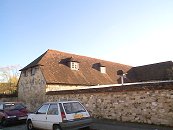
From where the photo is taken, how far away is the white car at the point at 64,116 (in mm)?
10227

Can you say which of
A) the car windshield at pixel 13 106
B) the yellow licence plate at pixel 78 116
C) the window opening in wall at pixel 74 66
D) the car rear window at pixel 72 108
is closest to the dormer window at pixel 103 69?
the window opening in wall at pixel 74 66

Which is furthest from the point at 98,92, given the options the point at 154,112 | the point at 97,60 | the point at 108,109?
the point at 97,60

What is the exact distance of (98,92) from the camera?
1605cm

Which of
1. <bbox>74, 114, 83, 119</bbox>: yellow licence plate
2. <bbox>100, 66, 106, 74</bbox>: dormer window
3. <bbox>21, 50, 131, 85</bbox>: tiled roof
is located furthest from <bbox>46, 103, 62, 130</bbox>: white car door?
<bbox>100, 66, 106, 74</bbox>: dormer window

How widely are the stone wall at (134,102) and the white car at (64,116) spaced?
3825mm

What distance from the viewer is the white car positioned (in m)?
10.2

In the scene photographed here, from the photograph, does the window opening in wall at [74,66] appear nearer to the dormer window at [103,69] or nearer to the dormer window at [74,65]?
the dormer window at [74,65]

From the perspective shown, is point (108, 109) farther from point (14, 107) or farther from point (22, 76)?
point (22, 76)

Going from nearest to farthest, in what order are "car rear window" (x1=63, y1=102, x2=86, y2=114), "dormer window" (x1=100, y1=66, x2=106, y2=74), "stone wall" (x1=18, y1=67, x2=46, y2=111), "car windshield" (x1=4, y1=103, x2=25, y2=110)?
"car rear window" (x1=63, y1=102, x2=86, y2=114)
"car windshield" (x1=4, y1=103, x2=25, y2=110)
"stone wall" (x1=18, y1=67, x2=46, y2=111)
"dormer window" (x1=100, y1=66, x2=106, y2=74)

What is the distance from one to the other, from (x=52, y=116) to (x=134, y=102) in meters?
5.40

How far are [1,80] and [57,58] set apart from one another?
31.1 m

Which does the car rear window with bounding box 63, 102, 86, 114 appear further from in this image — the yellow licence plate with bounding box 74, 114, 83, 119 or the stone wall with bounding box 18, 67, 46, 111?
the stone wall with bounding box 18, 67, 46, 111

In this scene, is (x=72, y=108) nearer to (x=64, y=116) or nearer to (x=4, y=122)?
(x=64, y=116)

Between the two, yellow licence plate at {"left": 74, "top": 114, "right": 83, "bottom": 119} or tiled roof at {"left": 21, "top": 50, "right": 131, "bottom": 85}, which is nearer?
yellow licence plate at {"left": 74, "top": 114, "right": 83, "bottom": 119}
